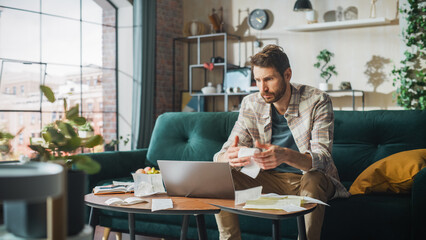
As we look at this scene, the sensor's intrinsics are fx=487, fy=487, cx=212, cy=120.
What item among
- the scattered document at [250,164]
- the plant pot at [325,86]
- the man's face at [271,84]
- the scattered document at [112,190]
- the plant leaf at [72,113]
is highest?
the plant pot at [325,86]

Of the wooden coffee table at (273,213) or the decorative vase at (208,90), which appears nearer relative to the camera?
the wooden coffee table at (273,213)

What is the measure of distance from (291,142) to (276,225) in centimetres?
74

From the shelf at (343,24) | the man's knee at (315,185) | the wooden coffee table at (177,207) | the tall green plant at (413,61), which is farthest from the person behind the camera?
the shelf at (343,24)

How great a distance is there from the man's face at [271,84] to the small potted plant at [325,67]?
3.20 metres

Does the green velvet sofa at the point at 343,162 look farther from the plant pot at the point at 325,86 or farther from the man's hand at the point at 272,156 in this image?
the plant pot at the point at 325,86

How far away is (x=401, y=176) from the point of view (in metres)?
2.39

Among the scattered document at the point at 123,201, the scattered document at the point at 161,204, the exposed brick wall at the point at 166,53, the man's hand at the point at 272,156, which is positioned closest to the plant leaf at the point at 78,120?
the scattered document at the point at 161,204

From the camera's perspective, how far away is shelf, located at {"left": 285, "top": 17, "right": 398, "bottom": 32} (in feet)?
17.3

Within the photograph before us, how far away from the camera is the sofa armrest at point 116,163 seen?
300 cm

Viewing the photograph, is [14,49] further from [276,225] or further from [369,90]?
[276,225]

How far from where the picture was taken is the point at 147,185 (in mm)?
2109

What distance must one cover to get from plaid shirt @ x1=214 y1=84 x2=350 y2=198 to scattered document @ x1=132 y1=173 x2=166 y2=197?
0.35 m

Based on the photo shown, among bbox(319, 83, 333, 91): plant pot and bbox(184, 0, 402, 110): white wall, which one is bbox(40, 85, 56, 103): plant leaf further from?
bbox(184, 0, 402, 110): white wall

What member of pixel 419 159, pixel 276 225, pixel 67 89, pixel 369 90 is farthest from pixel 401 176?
pixel 67 89
